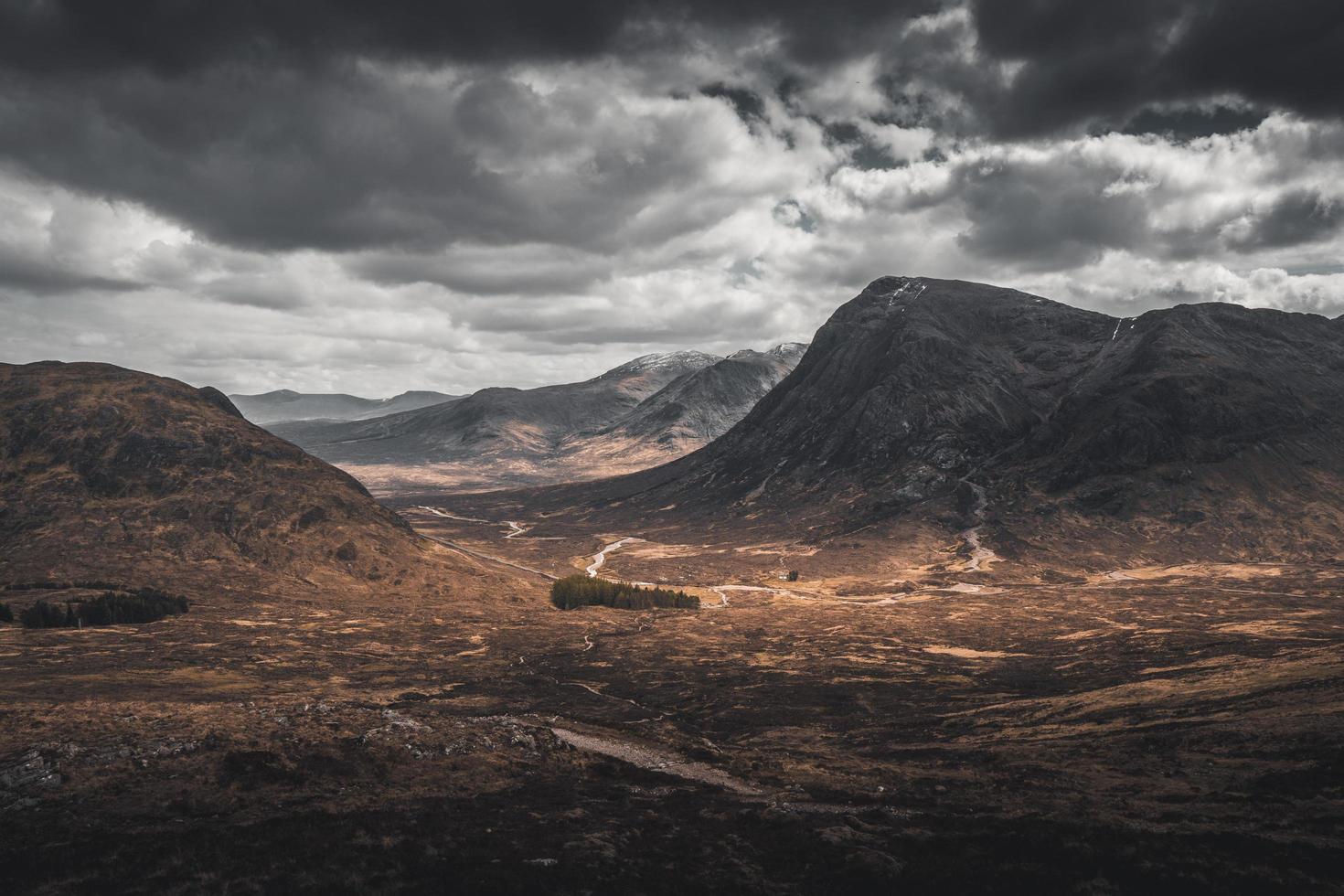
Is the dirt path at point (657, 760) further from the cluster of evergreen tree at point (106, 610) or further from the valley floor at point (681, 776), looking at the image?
→ the cluster of evergreen tree at point (106, 610)

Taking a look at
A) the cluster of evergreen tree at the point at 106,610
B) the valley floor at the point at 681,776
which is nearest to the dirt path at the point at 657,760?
the valley floor at the point at 681,776

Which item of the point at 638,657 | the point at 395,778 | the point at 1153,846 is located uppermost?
the point at 1153,846

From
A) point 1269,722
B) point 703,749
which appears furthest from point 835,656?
point 1269,722

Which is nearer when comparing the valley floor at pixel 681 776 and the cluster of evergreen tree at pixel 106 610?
the valley floor at pixel 681 776

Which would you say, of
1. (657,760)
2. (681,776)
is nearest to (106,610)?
(657,760)

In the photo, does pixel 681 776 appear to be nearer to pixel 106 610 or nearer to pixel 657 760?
pixel 657 760

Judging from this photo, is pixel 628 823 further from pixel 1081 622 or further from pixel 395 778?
pixel 1081 622
